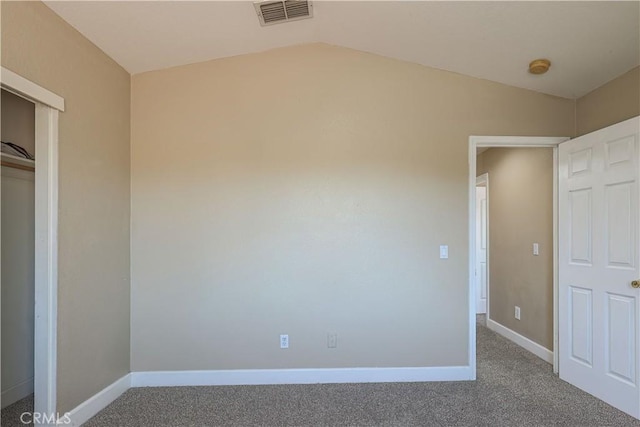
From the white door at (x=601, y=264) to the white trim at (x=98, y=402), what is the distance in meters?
3.62

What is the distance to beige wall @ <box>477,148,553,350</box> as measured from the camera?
3.33m

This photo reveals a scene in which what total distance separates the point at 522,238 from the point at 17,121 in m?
4.71

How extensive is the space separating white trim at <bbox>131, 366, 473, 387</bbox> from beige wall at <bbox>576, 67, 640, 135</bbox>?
2287 mm

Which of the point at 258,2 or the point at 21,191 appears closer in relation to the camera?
the point at 258,2

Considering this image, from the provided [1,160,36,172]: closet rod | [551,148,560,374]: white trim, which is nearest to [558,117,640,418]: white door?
[551,148,560,374]: white trim

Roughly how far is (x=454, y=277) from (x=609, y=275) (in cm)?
106

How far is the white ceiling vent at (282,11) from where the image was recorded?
231cm

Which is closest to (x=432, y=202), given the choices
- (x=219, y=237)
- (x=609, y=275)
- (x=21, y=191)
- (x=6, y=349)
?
(x=609, y=275)

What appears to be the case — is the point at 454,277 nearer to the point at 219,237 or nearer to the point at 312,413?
the point at 312,413

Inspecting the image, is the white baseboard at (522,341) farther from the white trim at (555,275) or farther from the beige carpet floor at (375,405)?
the beige carpet floor at (375,405)

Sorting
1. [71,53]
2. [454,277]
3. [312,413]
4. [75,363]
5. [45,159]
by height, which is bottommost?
[312,413]

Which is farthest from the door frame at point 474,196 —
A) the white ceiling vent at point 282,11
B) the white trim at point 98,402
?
the white trim at point 98,402

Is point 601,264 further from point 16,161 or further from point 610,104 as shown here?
point 16,161

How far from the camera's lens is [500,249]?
424cm
